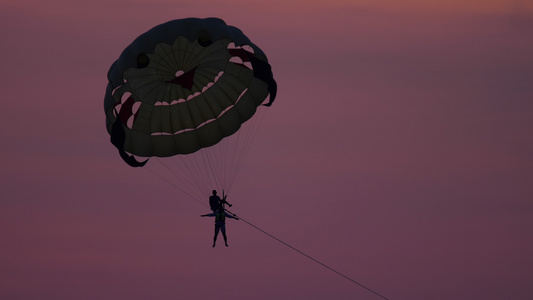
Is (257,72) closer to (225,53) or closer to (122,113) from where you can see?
(225,53)

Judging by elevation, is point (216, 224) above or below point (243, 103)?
below

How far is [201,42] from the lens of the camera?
66188 mm

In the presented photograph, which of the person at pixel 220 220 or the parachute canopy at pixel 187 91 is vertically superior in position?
the parachute canopy at pixel 187 91

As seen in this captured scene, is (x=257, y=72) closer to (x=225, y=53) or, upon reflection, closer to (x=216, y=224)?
(x=225, y=53)

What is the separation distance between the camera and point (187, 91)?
67.2 metres

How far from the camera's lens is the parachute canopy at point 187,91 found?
2598 inches

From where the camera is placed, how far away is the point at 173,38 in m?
65.5

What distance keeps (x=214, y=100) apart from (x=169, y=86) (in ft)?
6.41

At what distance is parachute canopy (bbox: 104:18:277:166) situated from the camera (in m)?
66.0

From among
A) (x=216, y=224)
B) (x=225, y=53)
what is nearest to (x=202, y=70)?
(x=225, y=53)

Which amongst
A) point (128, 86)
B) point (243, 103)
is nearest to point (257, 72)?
point (243, 103)

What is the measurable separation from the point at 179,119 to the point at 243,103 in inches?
111

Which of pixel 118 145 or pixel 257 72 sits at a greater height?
pixel 257 72

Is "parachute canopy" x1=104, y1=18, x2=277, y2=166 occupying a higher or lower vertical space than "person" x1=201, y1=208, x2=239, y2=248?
higher
